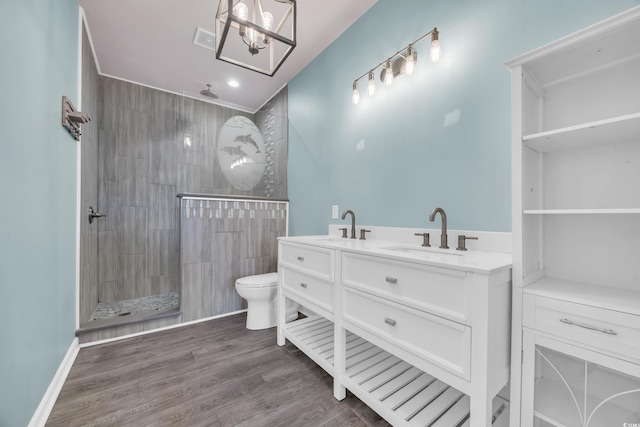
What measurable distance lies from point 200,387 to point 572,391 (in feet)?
5.79

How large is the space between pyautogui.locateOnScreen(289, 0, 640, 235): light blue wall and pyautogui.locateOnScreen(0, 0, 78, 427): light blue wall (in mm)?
1879

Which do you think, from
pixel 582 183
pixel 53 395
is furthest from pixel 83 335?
pixel 582 183

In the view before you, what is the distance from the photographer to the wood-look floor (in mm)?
1270

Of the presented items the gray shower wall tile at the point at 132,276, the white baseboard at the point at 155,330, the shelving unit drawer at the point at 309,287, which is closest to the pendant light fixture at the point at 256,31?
the shelving unit drawer at the point at 309,287

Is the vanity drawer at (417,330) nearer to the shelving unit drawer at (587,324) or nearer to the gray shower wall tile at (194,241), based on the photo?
the shelving unit drawer at (587,324)

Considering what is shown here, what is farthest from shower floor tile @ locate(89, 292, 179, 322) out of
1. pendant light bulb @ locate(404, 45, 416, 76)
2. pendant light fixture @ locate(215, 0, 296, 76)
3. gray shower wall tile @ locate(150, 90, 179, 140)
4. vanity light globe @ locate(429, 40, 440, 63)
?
vanity light globe @ locate(429, 40, 440, 63)

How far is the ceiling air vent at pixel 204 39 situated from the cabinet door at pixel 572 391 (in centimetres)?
310

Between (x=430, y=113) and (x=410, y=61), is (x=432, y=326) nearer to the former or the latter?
(x=430, y=113)

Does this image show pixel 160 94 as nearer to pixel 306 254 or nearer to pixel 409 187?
pixel 306 254

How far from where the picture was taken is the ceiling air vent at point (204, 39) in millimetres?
2311

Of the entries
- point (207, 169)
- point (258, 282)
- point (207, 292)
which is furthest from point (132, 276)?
point (258, 282)

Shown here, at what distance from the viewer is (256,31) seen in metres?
1.30

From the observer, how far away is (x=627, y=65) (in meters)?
0.95

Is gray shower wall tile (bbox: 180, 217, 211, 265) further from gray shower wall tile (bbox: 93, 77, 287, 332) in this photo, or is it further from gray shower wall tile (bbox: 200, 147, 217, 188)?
gray shower wall tile (bbox: 200, 147, 217, 188)
